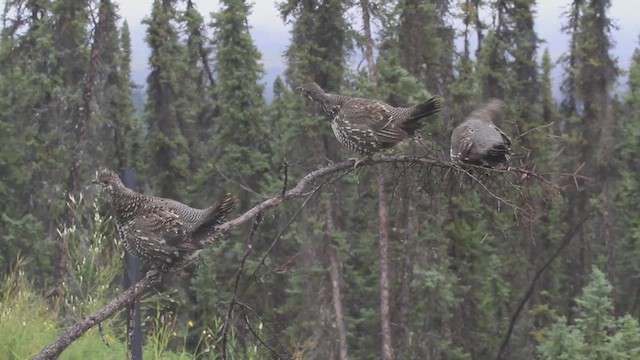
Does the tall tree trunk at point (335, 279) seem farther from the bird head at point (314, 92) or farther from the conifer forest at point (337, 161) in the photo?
the bird head at point (314, 92)

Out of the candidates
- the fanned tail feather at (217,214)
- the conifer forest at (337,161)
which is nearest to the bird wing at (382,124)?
the fanned tail feather at (217,214)

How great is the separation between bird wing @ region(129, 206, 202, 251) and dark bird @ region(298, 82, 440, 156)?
1726 millimetres

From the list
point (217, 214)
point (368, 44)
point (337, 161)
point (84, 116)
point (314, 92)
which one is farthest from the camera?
point (84, 116)

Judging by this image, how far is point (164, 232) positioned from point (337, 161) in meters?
9.58

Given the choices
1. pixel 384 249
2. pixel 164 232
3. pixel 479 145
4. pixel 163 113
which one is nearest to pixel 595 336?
pixel 384 249

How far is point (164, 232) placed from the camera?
188 inches

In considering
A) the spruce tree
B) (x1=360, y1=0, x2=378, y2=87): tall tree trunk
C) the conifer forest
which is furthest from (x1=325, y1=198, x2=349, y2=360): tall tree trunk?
the spruce tree

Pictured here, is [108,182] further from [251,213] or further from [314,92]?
[314,92]

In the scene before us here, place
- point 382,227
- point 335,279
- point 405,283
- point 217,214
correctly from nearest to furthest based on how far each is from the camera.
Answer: point 217,214, point 382,227, point 335,279, point 405,283

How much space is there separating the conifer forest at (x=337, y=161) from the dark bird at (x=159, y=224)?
6946 millimetres

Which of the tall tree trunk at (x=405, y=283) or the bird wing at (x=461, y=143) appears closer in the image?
the bird wing at (x=461, y=143)

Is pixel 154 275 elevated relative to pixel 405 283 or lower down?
elevated

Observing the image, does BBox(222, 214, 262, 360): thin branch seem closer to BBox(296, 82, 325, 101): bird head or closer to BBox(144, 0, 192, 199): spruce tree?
BBox(296, 82, 325, 101): bird head

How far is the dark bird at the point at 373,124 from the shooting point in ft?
18.6
